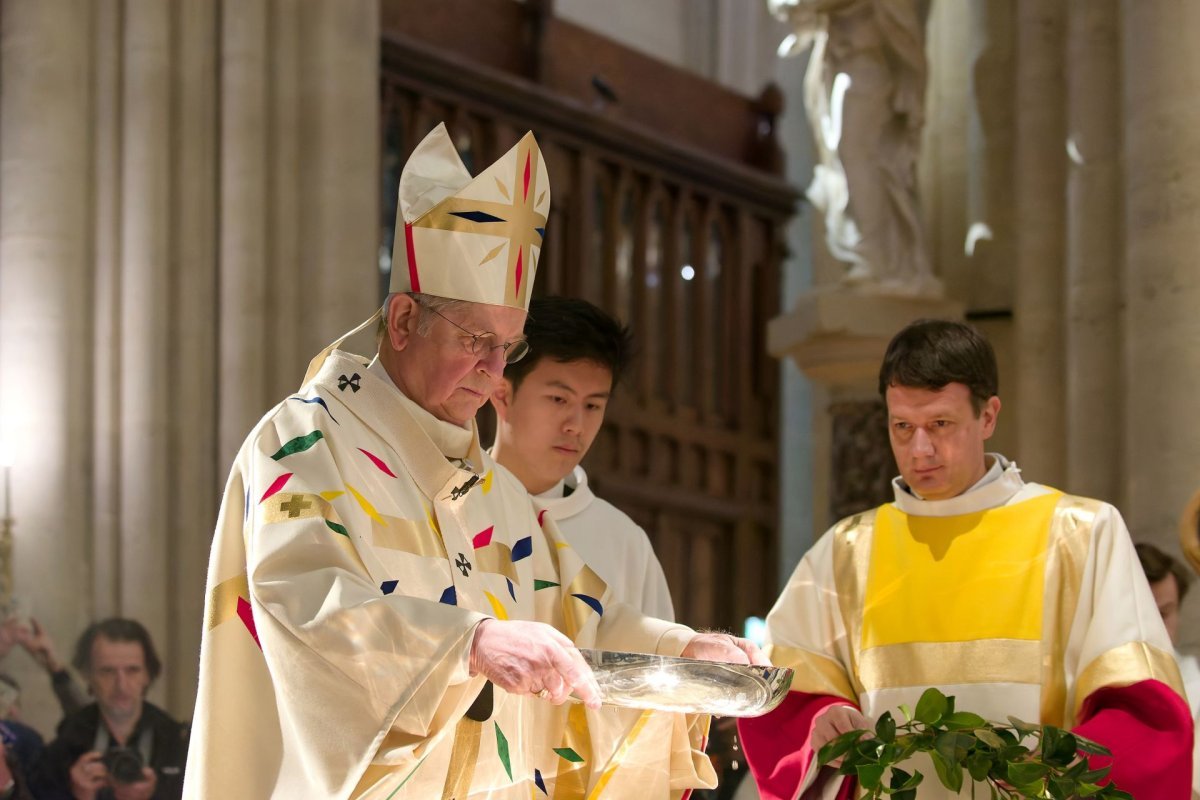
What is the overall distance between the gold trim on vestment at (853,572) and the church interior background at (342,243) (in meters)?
2.11

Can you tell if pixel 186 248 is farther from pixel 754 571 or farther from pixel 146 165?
pixel 754 571

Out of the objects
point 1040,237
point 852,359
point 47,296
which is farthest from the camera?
point 852,359

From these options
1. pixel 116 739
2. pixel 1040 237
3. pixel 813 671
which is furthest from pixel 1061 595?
pixel 1040 237

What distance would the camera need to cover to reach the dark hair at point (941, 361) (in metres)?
3.61

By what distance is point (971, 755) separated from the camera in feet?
10.4

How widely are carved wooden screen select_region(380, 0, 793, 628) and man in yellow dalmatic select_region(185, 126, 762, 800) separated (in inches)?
217

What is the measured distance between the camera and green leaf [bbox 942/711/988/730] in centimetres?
320

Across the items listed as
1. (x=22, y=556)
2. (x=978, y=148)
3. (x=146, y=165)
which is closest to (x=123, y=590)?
(x=22, y=556)

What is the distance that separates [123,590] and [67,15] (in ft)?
6.62

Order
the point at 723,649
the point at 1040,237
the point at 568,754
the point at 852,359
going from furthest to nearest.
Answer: the point at 852,359, the point at 1040,237, the point at 568,754, the point at 723,649

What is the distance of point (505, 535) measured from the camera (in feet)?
10.3

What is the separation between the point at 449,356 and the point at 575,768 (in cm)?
67

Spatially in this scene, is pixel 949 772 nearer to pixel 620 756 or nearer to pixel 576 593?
pixel 620 756

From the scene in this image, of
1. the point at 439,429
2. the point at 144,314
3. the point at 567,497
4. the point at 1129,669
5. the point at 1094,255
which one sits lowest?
the point at 1129,669
